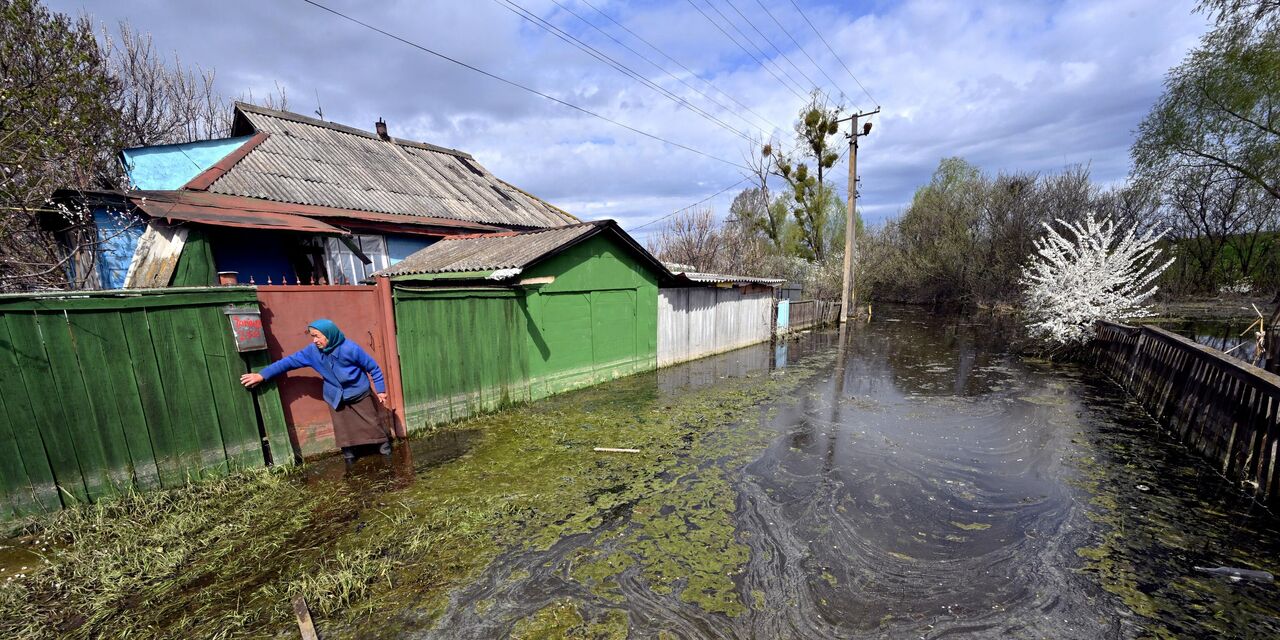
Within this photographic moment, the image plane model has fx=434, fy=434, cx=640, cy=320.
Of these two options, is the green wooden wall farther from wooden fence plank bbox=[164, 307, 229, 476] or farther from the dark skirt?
wooden fence plank bbox=[164, 307, 229, 476]

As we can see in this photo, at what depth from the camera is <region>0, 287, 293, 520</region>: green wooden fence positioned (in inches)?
136

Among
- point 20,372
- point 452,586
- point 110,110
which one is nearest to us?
point 452,586

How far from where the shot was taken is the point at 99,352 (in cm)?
377

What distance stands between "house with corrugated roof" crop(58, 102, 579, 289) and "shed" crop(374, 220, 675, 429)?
4.56 ft

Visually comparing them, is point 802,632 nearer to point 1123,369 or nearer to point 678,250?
point 1123,369

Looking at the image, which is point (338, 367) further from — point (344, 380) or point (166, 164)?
point (166, 164)

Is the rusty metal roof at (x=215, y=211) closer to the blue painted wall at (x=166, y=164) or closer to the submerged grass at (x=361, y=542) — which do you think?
the blue painted wall at (x=166, y=164)

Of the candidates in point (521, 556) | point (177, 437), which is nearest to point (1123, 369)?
point (521, 556)

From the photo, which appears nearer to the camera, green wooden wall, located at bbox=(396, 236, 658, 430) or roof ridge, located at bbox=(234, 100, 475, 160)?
green wooden wall, located at bbox=(396, 236, 658, 430)

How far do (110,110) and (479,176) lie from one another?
29.1 feet

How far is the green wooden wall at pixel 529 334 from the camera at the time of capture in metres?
6.11

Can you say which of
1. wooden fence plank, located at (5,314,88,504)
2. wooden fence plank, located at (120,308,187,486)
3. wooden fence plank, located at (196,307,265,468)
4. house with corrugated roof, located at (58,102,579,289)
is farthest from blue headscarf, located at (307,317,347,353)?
house with corrugated roof, located at (58,102,579,289)

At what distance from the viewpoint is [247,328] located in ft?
14.7

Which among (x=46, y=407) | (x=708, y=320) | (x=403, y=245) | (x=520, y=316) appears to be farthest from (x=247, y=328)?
(x=708, y=320)
